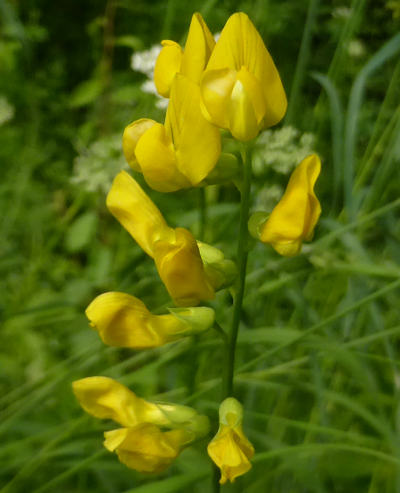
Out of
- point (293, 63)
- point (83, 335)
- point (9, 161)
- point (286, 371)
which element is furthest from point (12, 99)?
point (286, 371)

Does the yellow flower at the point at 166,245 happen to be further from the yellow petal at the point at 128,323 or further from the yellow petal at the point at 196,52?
the yellow petal at the point at 196,52

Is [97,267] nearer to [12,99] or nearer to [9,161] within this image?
[9,161]

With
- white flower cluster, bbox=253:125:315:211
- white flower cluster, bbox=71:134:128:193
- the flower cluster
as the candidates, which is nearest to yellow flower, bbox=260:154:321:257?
the flower cluster

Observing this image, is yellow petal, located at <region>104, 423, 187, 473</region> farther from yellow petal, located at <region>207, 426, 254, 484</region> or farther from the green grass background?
the green grass background

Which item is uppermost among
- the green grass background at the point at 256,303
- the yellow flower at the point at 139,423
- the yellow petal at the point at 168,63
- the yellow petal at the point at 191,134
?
the yellow petal at the point at 168,63

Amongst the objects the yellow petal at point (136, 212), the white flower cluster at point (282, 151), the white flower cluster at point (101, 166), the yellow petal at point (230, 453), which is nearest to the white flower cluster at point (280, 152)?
the white flower cluster at point (282, 151)

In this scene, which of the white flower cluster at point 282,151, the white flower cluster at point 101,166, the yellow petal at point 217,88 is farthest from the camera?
the white flower cluster at point 101,166
